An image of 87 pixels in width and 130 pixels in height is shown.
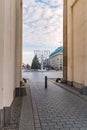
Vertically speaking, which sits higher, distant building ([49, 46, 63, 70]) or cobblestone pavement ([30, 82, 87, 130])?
distant building ([49, 46, 63, 70])

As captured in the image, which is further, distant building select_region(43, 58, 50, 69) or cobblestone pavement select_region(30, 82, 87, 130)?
distant building select_region(43, 58, 50, 69)

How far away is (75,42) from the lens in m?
20.1

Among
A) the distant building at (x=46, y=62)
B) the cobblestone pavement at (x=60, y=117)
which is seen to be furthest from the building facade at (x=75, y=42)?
the distant building at (x=46, y=62)

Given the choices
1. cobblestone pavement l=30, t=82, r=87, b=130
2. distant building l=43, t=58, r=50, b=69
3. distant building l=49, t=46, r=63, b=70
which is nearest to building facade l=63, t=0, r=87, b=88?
cobblestone pavement l=30, t=82, r=87, b=130

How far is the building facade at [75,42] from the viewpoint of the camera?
17.0m

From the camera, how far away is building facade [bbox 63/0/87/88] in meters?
17.0

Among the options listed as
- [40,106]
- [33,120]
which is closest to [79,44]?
[40,106]

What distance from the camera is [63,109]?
991 cm

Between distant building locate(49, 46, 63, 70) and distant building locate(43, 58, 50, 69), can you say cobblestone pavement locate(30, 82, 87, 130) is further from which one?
distant building locate(43, 58, 50, 69)

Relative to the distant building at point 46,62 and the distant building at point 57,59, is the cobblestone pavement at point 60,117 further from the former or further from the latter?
the distant building at point 46,62

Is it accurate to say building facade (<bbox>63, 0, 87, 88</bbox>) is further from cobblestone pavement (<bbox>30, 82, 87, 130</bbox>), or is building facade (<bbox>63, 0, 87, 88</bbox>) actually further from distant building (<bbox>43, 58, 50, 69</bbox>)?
distant building (<bbox>43, 58, 50, 69</bbox>)

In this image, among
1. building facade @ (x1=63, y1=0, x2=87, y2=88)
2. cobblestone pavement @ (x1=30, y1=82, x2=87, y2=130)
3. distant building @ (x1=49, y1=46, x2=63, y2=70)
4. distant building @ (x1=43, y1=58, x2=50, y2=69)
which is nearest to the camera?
cobblestone pavement @ (x1=30, y1=82, x2=87, y2=130)

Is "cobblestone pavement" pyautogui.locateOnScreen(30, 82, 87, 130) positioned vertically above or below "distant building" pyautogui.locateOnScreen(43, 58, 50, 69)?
below

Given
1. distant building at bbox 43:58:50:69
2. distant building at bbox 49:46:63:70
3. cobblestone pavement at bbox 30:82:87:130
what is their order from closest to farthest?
1. cobblestone pavement at bbox 30:82:87:130
2. distant building at bbox 49:46:63:70
3. distant building at bbox 43:58:50:69
